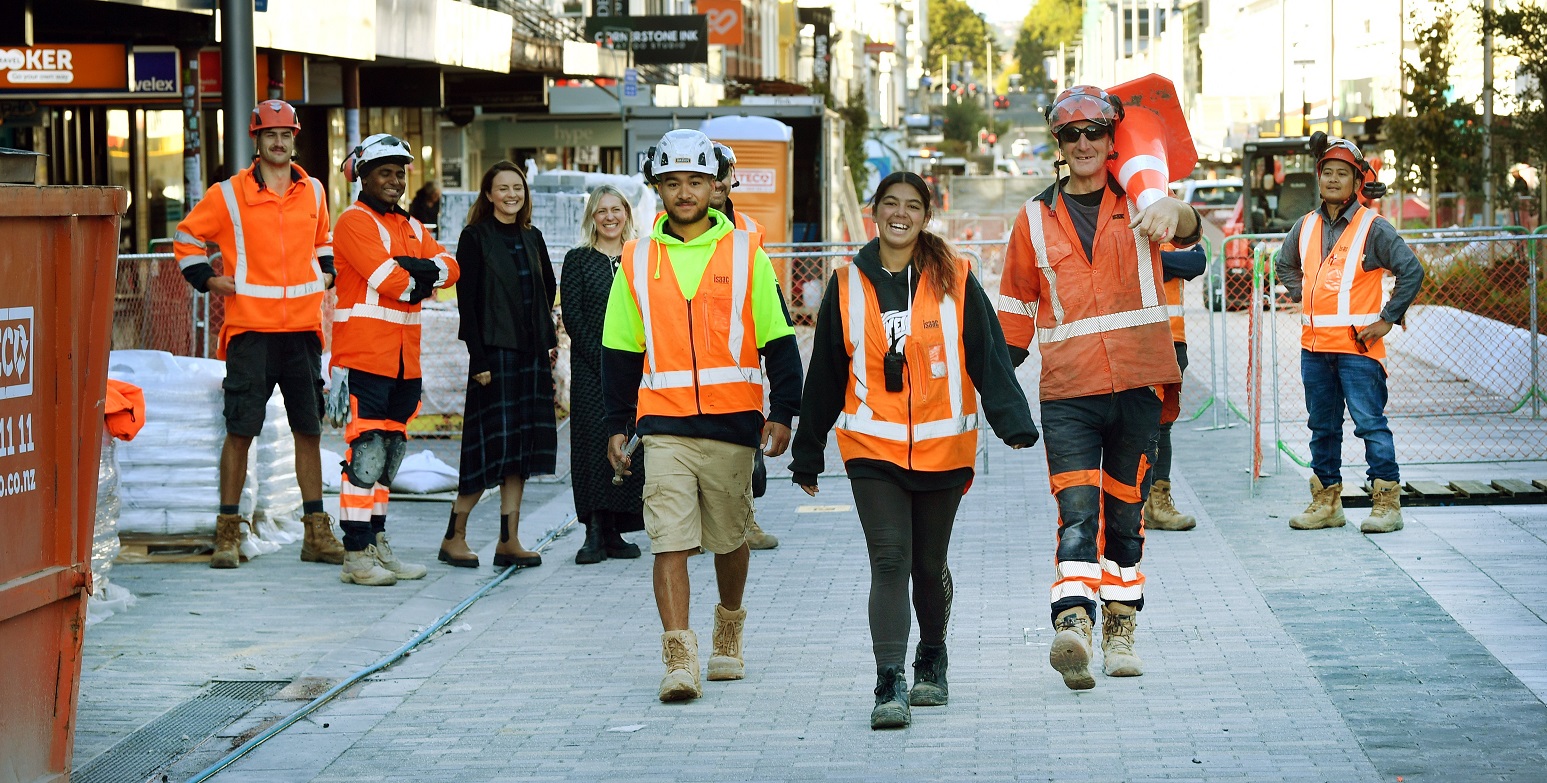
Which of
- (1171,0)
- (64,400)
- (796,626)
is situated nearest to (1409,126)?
(796,626)

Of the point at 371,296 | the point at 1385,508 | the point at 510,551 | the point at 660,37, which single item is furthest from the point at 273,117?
the point at 660,37

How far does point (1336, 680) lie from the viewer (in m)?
6.12

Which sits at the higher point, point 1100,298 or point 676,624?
point 1100,298

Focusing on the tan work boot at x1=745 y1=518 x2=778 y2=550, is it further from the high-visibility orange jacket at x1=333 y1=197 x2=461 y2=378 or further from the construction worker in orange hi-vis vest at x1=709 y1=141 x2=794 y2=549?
the high-visibility orange jacket at x1=333 y1=197 x2=461 y2=378

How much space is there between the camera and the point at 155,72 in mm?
14188

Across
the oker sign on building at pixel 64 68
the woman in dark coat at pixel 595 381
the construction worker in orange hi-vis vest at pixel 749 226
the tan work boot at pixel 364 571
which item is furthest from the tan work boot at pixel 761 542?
the oker sign on building at pixel 64 68

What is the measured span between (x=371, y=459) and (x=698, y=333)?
106 inches

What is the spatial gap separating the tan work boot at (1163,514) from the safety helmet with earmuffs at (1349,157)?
1703mm

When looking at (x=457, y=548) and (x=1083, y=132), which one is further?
(x=457, y=548)

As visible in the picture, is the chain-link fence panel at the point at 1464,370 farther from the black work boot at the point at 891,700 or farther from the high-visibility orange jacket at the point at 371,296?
the black work boot at the point at 891,700

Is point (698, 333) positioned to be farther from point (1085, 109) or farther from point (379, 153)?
point (379, 153)

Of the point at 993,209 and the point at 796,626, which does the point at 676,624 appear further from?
the point at 993,209

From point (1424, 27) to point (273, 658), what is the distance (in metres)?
23.6

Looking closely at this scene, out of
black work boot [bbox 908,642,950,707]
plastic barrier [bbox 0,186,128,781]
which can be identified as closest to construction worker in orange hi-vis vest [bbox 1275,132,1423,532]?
black work boot [bbox 908,642,950,707]
